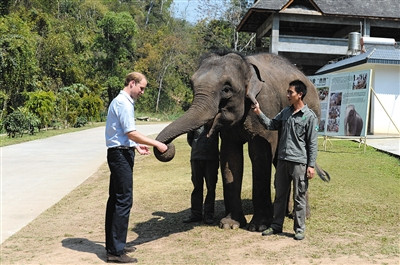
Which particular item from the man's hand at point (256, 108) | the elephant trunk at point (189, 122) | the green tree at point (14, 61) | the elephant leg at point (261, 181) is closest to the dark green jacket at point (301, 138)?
the man's hand at point (256, 108)

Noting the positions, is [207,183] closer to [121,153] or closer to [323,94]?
[121,153]

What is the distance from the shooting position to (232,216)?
6355mm

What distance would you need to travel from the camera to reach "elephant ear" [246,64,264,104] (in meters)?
5.81

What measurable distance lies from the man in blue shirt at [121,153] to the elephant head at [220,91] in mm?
502

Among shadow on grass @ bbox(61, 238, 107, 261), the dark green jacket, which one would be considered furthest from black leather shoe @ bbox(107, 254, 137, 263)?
the dark green jacket

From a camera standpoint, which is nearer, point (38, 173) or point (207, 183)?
point (207, 183)

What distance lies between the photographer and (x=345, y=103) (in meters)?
15.5

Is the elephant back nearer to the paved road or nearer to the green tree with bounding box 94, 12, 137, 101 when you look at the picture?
the paved road

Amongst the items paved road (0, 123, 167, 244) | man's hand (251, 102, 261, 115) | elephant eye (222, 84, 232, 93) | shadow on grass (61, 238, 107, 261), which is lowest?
paved road (0, 123, 167, 244)

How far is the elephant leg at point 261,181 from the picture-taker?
6176mm

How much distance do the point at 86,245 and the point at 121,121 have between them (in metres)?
1.72

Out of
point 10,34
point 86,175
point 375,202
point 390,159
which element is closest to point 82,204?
point 86,175

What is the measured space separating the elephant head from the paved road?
2924 mm

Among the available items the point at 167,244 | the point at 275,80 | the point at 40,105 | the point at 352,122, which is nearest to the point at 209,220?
the point at 167,244
